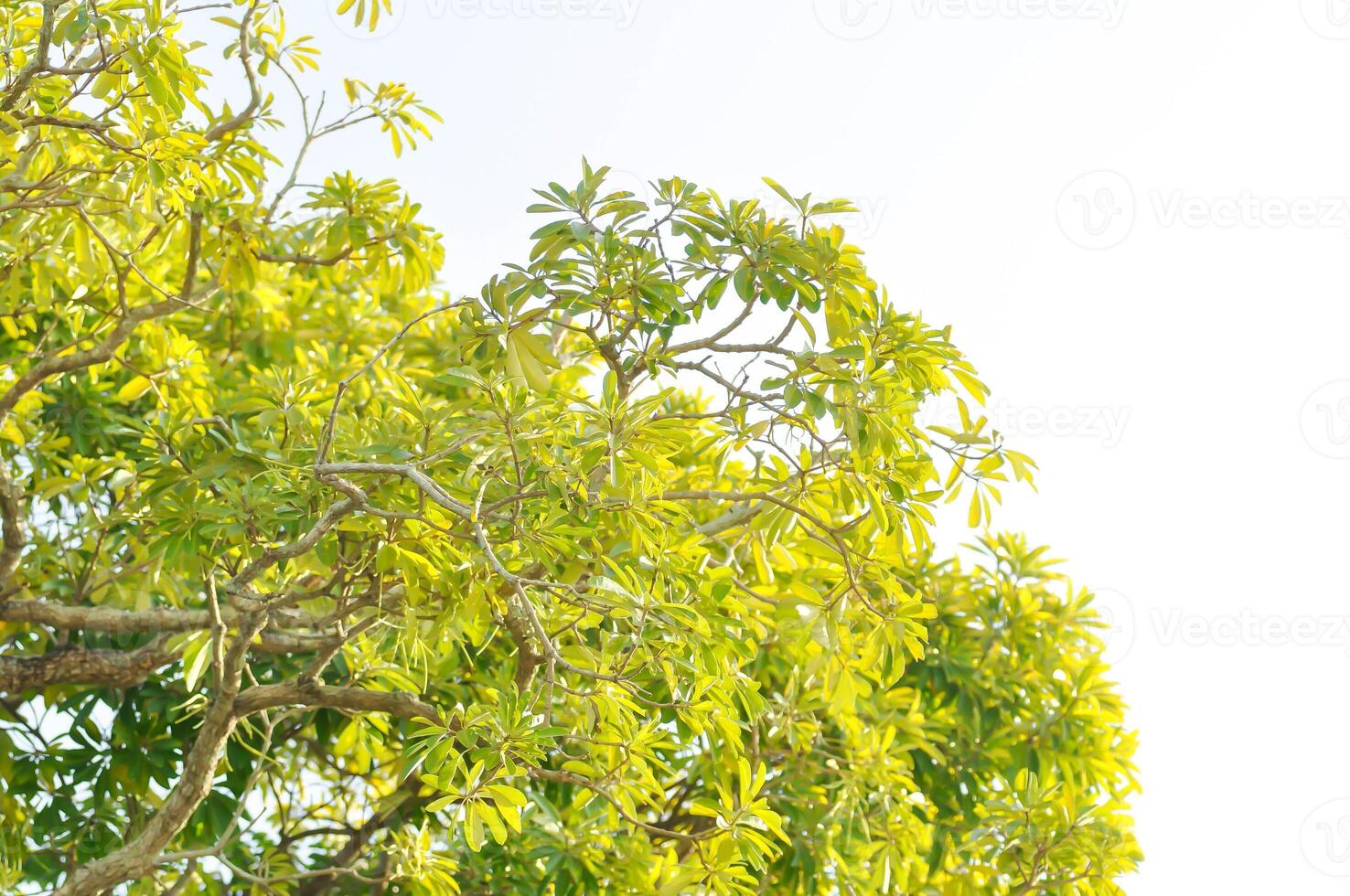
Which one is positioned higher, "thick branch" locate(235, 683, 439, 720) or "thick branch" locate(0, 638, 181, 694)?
"thick branch" locate(0, 638, 181, 694)

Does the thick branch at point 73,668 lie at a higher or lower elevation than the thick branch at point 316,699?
higher

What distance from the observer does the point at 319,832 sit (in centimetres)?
513

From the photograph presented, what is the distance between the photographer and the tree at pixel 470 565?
3.24 meters

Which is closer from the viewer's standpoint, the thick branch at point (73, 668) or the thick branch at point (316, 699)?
the thick branch at point (316, 699)

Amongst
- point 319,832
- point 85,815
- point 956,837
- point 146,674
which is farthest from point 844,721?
point 85,815

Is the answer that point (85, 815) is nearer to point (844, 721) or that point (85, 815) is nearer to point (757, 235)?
point (844, 721)

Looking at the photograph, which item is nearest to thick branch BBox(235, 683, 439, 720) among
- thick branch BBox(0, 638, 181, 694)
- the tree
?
the tree

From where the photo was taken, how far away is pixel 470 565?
3.30 m

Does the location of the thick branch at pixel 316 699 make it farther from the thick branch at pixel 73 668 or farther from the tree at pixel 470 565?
the thick branch at pixel 73 668

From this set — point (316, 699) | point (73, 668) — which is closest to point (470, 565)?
point (316, 699)

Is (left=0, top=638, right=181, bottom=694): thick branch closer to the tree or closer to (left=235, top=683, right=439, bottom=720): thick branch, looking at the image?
the tree

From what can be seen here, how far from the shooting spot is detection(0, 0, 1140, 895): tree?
3.24 metres

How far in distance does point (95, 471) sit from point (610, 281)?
2.67 meters

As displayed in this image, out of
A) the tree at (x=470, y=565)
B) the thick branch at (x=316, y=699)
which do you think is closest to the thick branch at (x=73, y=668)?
the tree at (x=470, y=565)
